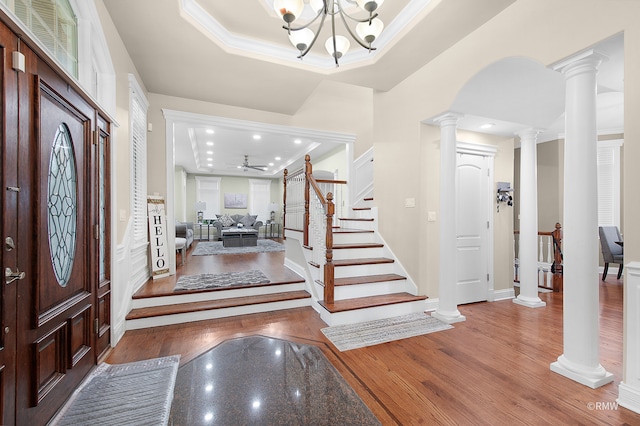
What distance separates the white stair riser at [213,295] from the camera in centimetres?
329

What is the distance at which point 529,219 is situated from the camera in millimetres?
3777

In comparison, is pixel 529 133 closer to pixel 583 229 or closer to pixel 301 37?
pixel 583 229

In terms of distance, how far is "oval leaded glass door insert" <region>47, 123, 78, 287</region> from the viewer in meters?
1.73

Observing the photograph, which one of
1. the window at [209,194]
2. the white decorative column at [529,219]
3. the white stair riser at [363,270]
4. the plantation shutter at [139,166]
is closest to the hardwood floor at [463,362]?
the white decorative column at [529,219]

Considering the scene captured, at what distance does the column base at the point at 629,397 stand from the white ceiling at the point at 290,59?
2277mm

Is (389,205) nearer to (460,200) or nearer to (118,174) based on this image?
(460,200)

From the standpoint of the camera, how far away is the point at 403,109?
3.81 meters

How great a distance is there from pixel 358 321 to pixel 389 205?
172 centimetres

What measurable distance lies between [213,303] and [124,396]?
1.52 meters

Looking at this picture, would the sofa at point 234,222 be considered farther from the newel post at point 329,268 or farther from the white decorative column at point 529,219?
the white decorative column at point 529,219

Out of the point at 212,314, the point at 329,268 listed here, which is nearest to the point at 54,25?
the point at 212,314

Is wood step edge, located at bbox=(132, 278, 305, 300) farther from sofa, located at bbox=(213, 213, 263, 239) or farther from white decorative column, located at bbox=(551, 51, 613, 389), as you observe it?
sofa, located at bbox=(213, 213, 263, 239)

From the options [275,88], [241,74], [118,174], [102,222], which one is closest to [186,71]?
[241,74]

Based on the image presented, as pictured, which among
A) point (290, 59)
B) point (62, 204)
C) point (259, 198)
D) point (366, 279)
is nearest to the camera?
point (62, 204)
